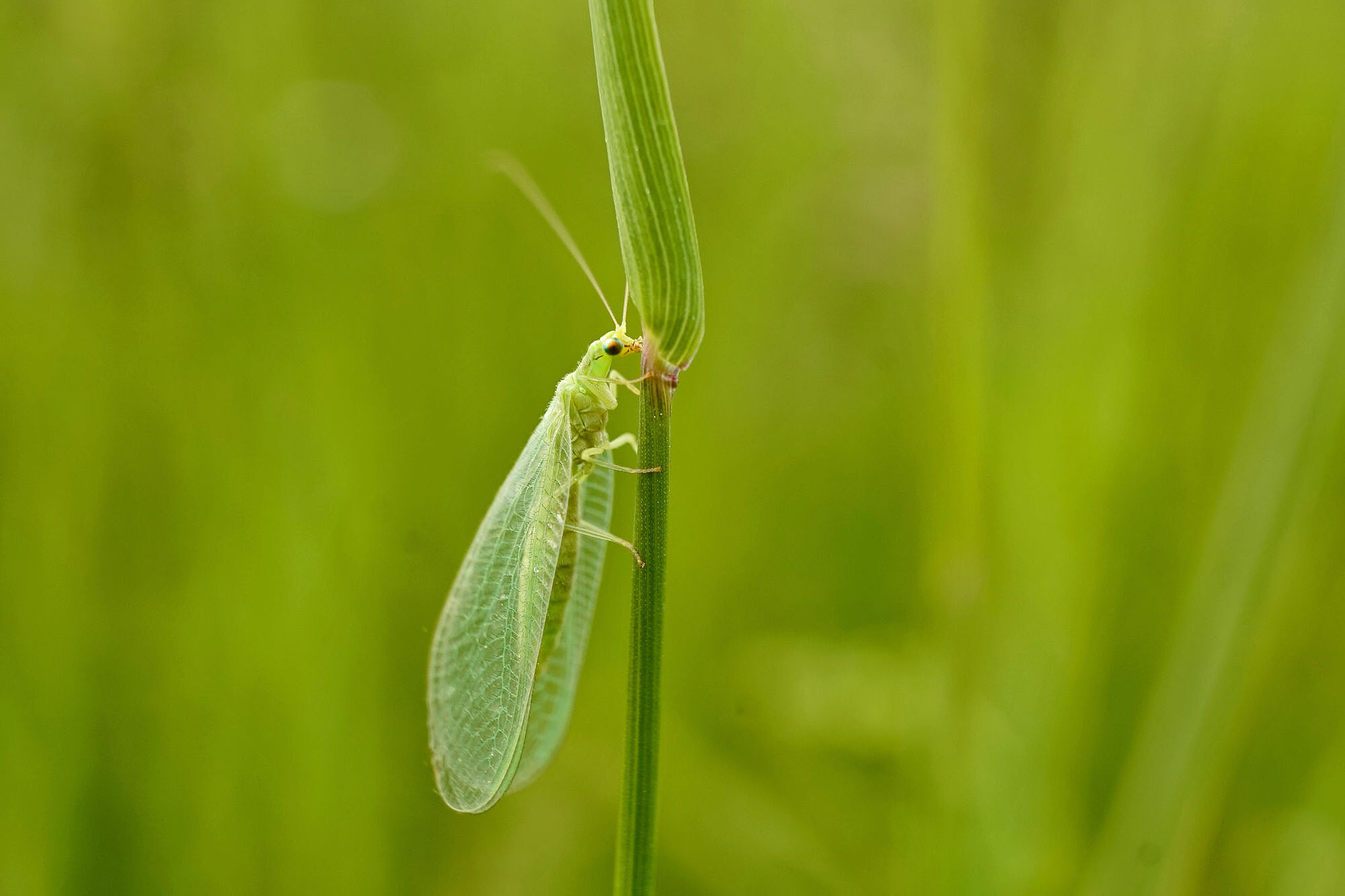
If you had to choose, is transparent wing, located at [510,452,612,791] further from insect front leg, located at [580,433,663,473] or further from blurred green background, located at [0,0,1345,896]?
blurred green background, located at [0,0,1345,896]

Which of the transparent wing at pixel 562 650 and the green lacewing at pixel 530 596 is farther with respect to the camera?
the transparent wing at pixel 562 650

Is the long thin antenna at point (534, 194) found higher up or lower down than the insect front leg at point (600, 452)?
higher up

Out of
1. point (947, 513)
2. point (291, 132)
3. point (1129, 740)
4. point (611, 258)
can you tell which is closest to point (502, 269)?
point (611, 258)

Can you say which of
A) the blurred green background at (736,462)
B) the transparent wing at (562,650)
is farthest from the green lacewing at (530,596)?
the blurred green background at (736,462)

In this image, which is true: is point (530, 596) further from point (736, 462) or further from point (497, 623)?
point (736, 462)

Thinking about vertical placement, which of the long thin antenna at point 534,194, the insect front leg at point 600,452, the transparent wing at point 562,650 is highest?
the long thin antenna at point 534,194

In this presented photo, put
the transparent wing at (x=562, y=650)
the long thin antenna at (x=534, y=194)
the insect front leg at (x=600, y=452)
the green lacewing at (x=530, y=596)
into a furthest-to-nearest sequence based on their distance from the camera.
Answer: the insect front leg at (x=600, y=452) → the transparent wing at (x=562, y=650) → the green lacewing at (x=530, y=596) → the long thin antenna at (x=534, y=194)

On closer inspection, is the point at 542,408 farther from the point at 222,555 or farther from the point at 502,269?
the point at 222,555

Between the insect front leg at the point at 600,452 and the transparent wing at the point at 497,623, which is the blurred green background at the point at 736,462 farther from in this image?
the insect front leg at the point at 600,452

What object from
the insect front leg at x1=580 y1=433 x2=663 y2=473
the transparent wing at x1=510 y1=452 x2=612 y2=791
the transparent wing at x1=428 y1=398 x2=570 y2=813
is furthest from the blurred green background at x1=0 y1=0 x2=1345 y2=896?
the insect front leg at x1=580 y1=433 x2=663 y2=473

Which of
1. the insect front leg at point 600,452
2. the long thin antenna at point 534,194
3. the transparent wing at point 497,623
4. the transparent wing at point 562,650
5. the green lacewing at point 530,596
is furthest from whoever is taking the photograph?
the insect front leg at point 600,452
